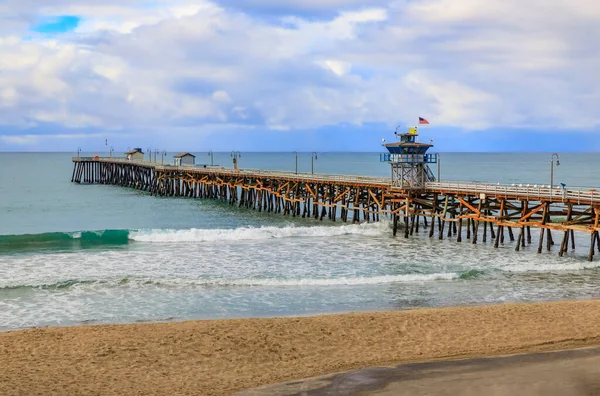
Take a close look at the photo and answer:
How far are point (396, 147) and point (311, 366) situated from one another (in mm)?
27270

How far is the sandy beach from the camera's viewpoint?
1361 centimetres

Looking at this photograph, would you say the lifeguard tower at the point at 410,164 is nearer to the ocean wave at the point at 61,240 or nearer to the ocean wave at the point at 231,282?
the ocean wave at the point at 231,282

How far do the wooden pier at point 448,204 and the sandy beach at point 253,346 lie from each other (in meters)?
12.8

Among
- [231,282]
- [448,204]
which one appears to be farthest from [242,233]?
[231,282]

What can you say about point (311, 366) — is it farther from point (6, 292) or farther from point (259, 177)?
point (259, 177)

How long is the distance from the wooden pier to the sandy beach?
1285 centimetres

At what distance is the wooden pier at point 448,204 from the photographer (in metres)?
32.2

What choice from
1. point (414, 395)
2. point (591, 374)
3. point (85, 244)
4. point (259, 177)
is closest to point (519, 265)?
point (591, 374)

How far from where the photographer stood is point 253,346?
16.2m

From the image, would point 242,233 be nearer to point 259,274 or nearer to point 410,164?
point 410,164

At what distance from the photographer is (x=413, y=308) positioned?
21609 millimetres

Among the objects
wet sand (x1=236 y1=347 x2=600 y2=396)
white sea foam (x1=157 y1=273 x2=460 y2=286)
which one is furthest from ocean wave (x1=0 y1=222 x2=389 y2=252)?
wet sand (x1=236 y1=347 x2=600 y2=396)

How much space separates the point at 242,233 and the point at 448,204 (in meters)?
12.2

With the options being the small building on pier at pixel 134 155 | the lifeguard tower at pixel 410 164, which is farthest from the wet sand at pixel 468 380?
the small building on pier at pixel 134 155
